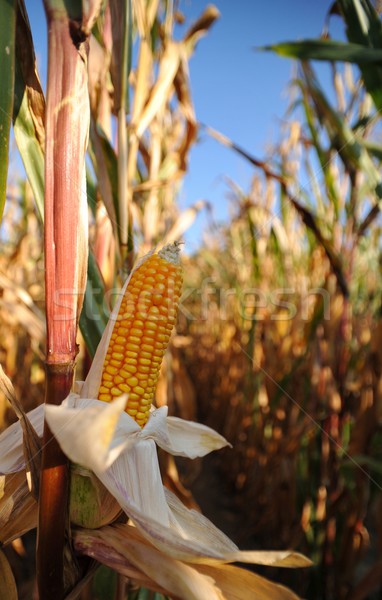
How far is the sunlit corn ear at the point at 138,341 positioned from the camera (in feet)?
1.40

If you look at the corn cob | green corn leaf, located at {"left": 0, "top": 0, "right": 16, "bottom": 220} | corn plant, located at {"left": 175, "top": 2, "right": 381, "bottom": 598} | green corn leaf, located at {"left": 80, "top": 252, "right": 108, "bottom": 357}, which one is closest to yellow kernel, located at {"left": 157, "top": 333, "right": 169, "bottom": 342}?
the corn cob

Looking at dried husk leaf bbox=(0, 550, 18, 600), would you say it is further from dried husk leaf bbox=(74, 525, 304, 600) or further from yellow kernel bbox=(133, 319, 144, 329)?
yellow kernel bbox=(133, 319, 144, 329)

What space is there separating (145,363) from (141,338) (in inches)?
1.1

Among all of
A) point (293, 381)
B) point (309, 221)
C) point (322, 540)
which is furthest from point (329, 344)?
point (322, 540)

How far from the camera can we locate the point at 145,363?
0.44m

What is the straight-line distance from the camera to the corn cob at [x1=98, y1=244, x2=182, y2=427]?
0.43 m

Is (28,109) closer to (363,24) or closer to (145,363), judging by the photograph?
(145,363)

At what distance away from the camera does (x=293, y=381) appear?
180cm

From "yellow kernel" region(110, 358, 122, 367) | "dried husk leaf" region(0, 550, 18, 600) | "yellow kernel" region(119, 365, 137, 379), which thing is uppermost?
"yellow kernel" region(110, 358, 122, 367)

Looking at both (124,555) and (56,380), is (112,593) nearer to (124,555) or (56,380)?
(124,555)

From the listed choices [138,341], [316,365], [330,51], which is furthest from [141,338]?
[316,365]

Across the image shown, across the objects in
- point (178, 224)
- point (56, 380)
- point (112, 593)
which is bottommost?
point (112, 593)

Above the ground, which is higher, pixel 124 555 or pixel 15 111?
pixel 15 111

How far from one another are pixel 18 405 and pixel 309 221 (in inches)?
34.5
